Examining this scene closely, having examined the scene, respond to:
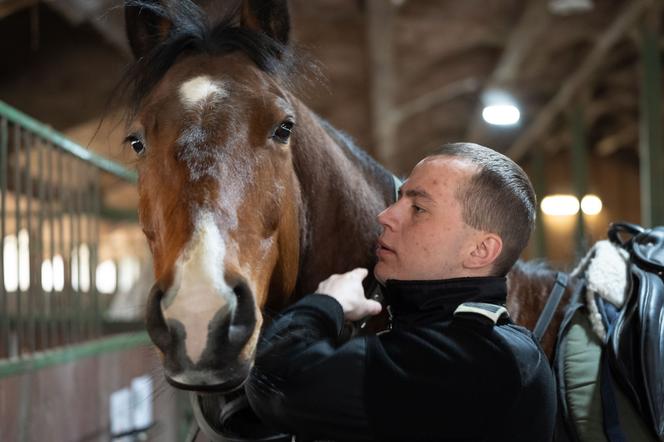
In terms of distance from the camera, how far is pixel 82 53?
24.9 ft

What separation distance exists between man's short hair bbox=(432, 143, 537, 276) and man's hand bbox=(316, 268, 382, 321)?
0.26 metres

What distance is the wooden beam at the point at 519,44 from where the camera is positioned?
7223 millimetres

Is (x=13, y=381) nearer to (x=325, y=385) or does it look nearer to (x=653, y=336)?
(x=325, y=385)

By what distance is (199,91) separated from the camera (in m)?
1.62

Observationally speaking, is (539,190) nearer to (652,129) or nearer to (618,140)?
(618,140)

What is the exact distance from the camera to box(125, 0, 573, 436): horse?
1.30m

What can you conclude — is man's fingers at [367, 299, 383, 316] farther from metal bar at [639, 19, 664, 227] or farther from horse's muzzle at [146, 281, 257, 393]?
metal bar at [639, 19, 664, 227]

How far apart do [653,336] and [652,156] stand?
518 cm

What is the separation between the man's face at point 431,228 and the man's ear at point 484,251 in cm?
1

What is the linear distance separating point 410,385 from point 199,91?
0.78 metres

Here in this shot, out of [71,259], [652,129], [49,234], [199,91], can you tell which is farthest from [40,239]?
[652,129]

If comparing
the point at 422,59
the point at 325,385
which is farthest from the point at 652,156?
the point at 325,385

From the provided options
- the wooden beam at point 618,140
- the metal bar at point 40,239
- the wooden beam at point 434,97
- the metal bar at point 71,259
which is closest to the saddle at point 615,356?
the metal bar at point 40,239

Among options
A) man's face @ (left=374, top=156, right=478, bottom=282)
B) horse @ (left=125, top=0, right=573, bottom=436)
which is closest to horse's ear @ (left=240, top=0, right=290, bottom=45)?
horse @ (left=125, top=0, right=573, bottom=436)
